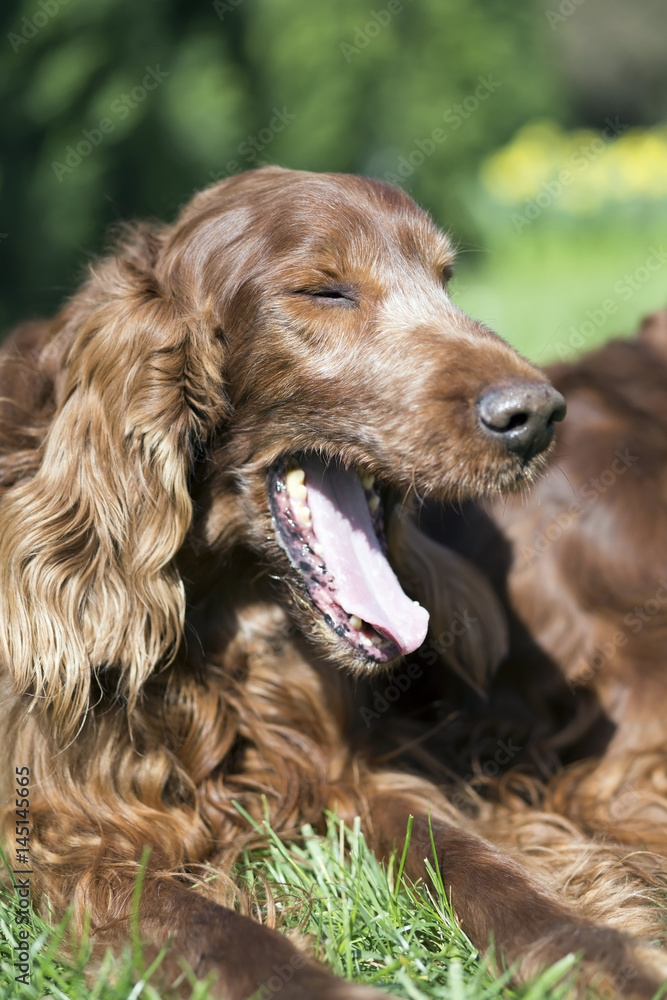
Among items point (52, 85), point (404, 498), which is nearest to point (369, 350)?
point (404, 498)

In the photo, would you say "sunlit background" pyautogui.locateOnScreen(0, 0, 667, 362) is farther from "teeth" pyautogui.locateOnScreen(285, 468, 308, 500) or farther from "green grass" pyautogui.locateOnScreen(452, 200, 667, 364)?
"teeth" pyautogui.locateOnScreen(285, 468, 308, 500)

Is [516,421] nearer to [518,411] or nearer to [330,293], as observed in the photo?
[518,411]

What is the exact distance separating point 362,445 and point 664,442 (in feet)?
4.11

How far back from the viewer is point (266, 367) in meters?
2.28

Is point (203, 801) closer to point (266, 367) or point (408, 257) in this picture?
point (266, 367)

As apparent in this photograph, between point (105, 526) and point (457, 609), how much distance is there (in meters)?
0.98

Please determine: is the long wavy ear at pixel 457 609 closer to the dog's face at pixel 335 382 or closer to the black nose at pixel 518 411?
the dog's face at pixel 335 382

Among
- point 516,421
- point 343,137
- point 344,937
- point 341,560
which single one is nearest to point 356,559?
point 341,560

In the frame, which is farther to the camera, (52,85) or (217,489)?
(52,85)

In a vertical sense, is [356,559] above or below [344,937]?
above

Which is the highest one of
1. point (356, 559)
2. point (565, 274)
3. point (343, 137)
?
point (356, 559)

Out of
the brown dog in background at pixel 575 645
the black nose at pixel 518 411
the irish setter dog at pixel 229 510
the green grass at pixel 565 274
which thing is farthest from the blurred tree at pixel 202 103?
the black nose at pixel 518 411

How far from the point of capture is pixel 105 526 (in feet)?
7.28

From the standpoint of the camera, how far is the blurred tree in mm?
6812
